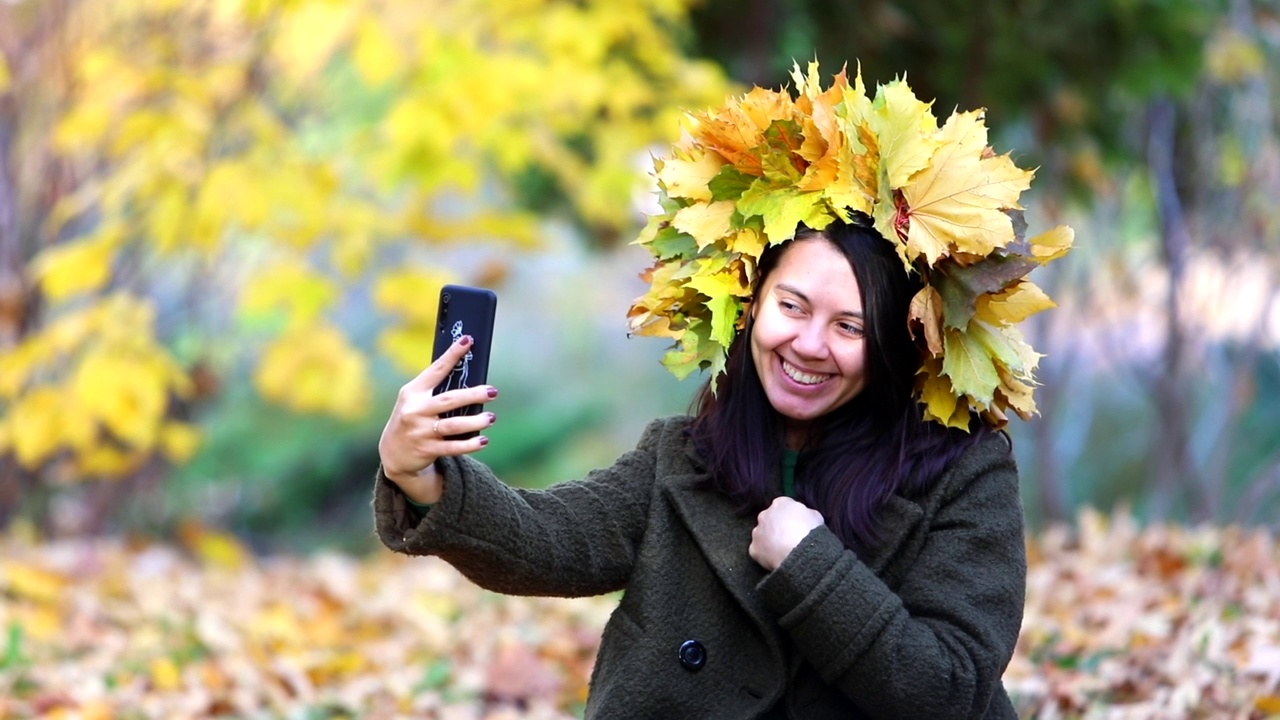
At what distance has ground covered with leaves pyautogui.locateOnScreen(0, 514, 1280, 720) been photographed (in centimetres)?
330

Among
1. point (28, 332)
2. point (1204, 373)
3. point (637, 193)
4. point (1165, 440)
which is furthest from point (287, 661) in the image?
point (1204, 373)

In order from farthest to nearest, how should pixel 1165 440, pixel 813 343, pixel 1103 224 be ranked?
pixel 1103 224 → pixel 1165 440 → pixel 813 343

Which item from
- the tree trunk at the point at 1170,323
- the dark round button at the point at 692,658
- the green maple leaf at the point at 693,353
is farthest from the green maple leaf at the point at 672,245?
the tree trunk at the point at 1170,323

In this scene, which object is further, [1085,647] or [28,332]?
[28,332]

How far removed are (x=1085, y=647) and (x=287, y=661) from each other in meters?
2.07

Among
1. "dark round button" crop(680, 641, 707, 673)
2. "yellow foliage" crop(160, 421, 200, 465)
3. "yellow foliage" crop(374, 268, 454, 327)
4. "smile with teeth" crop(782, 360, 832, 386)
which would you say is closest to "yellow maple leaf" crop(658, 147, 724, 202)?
"smile with teeth" crop(782, 360, 832, 386)

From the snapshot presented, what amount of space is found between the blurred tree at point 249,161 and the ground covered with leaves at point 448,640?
82 cm

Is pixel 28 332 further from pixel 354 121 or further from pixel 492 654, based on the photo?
pixel 492 654

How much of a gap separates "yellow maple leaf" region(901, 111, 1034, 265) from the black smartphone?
631mm

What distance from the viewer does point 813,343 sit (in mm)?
2195

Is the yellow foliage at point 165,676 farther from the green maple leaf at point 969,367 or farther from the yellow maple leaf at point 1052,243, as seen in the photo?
the yellow maple leaf at point 1052,243

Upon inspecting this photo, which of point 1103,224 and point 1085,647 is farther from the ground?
point 1103,224

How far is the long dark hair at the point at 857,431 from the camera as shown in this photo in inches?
87.3

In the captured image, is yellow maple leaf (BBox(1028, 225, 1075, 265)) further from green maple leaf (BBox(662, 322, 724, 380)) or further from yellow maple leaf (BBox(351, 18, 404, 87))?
yellow maple leaf (BBox(351, 18, 404, 87))
